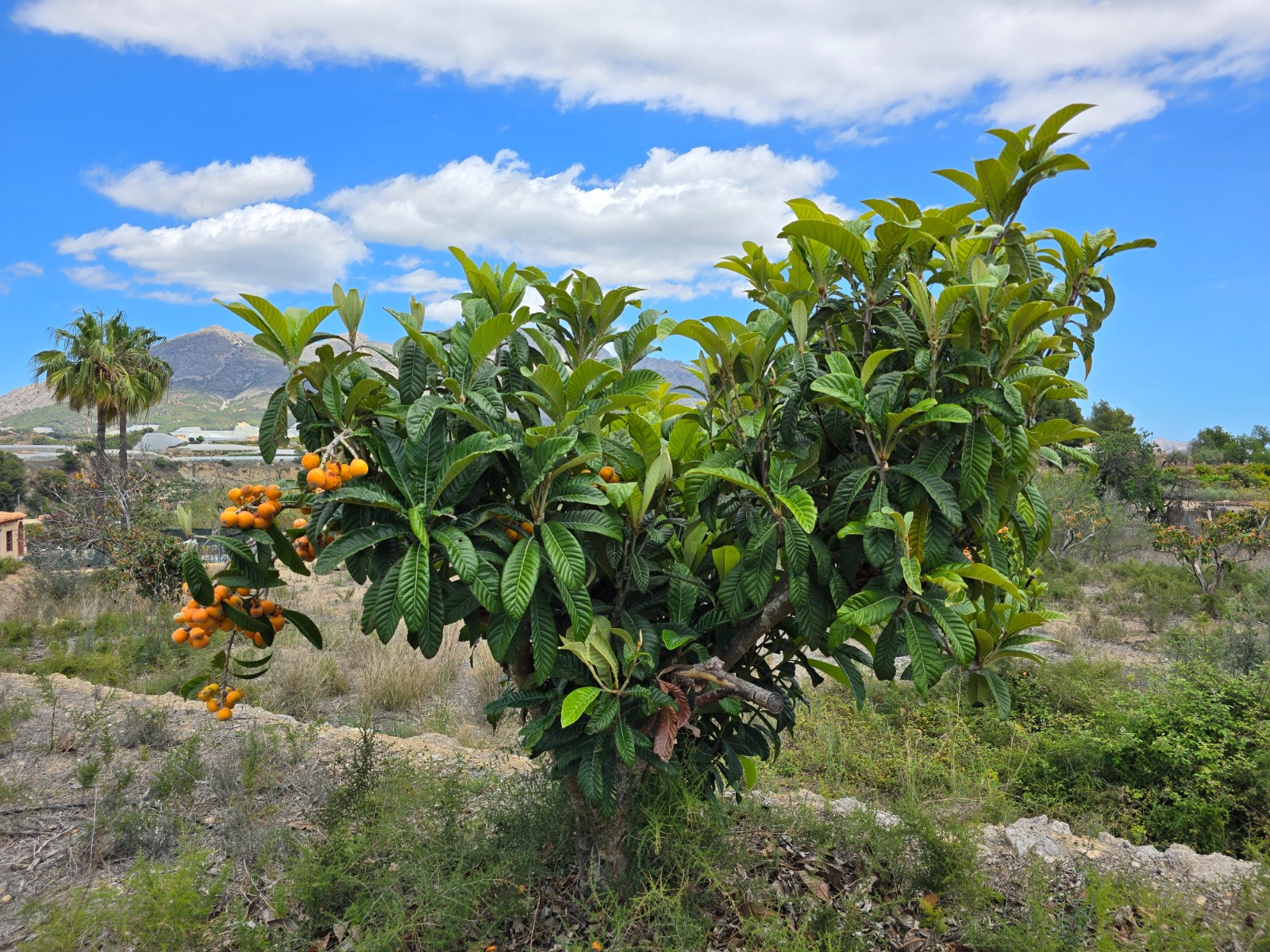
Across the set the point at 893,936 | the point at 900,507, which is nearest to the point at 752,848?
the point at 893,936

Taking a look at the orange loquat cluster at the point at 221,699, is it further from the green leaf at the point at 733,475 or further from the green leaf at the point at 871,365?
the green leaf at the point at 871,365

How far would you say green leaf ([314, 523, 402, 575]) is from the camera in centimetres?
172

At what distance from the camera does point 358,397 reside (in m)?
1.92

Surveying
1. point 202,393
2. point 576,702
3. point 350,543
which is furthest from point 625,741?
point 202,393

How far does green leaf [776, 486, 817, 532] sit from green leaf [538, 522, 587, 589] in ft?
1.62

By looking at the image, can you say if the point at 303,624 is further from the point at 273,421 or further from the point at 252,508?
the point at 273,421

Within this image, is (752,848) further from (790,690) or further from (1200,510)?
(1200,510)

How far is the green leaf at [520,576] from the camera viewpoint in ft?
5.61

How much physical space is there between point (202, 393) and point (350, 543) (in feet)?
492

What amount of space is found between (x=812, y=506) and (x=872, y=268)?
66 centimetres

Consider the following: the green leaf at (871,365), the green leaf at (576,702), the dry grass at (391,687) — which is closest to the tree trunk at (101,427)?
the dry grass at (391,687)

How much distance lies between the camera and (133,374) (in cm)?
1711

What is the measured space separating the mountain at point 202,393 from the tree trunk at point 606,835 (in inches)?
2804

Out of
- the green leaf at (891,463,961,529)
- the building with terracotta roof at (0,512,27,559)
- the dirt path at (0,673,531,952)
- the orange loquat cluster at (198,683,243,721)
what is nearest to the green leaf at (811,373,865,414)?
the green leaf at (891,463,961,529)
